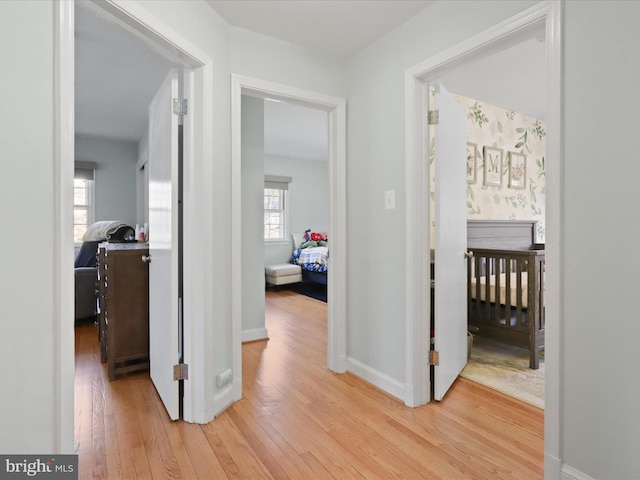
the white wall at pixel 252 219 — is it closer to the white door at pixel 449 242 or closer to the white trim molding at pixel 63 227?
the white door at pixel 449 242

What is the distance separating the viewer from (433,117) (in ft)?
7.41

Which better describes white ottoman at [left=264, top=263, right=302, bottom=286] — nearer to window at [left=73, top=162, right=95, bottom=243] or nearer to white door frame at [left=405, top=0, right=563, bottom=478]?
window at [left=73, top=162, right=95, bottom=243]

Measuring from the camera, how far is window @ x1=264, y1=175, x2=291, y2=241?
709cm

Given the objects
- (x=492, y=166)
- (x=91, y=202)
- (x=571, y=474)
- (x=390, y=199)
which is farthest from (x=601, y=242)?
(x=91, y=202)

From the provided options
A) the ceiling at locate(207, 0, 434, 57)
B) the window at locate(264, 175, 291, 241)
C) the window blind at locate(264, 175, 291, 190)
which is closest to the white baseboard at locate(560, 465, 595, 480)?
the ceiling at locate(207, 0, 434, 57)

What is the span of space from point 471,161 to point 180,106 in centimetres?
306

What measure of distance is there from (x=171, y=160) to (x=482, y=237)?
3.20 meters

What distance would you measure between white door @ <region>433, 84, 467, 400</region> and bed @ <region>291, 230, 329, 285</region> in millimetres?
3067

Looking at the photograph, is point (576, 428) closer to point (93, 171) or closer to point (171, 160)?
point (171, 160)

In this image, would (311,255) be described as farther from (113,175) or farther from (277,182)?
(113,175)

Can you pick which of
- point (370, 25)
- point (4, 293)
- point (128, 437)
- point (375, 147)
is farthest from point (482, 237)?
point (4, 293)

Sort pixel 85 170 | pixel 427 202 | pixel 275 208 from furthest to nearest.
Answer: pixel 275 208
pixel 85 170
pixel 427 202

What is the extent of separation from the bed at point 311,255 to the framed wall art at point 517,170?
8.92ft

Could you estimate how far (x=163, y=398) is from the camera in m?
2.21
